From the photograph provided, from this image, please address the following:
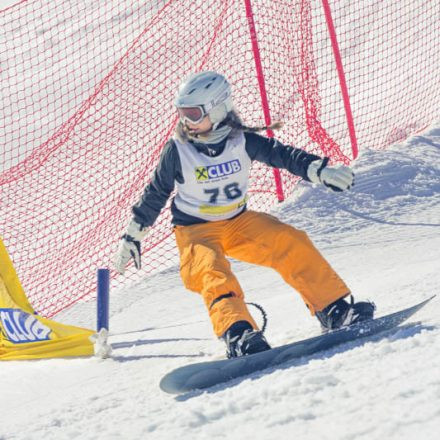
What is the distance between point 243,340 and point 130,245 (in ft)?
2.95

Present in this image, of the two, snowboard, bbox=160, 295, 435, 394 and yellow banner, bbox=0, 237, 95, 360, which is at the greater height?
snowboard, bbox=160, 295, 435, 394

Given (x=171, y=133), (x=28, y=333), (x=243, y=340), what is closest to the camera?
(x=243, y=340)

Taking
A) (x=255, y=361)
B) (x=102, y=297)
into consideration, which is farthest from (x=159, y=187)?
(x=255, y=361)

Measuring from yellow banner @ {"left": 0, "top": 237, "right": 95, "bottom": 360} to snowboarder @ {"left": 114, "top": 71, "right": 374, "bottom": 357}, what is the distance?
2.53ft

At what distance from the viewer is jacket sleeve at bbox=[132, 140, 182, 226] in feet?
13.3

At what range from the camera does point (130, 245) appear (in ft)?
13.5

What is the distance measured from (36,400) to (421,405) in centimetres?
183

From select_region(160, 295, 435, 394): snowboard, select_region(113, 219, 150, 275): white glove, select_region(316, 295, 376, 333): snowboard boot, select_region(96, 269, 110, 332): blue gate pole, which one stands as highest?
select_region(113, 219, 150, 275): white glove

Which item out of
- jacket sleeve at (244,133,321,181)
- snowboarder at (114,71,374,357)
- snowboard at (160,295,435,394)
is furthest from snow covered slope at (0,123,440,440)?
jacket sleeve at (244,133,321,181)

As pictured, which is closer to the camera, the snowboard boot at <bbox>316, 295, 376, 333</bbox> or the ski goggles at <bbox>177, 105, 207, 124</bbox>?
the snowboard boot at <bbox>316, 295, 376, 333</bbox>

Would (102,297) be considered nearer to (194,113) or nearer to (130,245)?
(130,245)

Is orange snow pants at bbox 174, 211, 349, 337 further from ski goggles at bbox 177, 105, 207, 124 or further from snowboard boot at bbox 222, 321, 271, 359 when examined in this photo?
ski goggles at bbox 177, 105, 207, 124

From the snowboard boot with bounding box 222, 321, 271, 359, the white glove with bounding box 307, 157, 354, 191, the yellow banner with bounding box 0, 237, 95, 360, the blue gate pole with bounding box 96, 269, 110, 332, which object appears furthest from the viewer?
the yellow banner with bounding box 0, 237, 95, 360

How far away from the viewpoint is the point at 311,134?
7.44 metres
